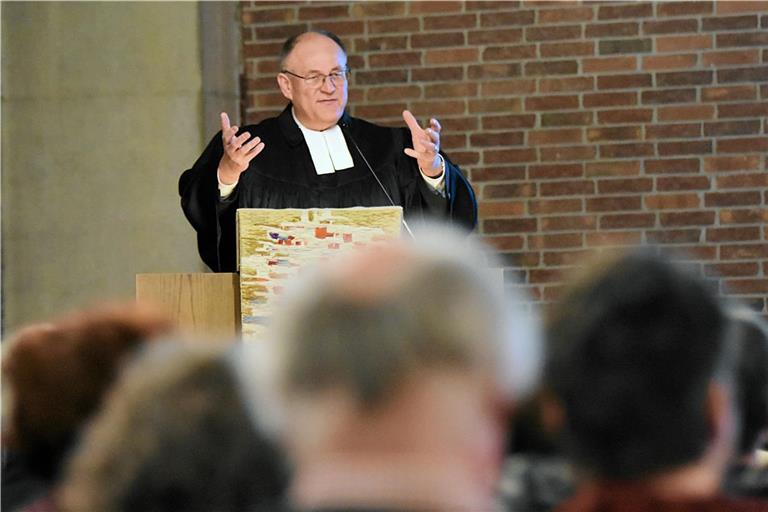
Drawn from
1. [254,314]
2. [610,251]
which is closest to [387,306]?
[610,251]

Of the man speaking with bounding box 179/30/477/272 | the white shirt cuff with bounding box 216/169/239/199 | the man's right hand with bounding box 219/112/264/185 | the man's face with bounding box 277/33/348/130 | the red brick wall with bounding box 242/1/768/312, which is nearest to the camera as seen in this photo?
the man's right hand with bounding box 219/112/264/185

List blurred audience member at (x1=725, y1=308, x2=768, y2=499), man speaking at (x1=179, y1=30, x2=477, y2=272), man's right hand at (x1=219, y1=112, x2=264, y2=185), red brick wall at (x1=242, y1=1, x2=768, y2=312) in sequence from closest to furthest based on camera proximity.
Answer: blurred audience member at (x1=725, y1=308, x2=768, y2=499) < man's right hand at (x1=219, y1=112, x2=264, y2=185) < man speaking at (x1=179, y1=30, x2=477, y2=272) < red brick wall at (x1=242, y1=1, x2=768, y2=312)

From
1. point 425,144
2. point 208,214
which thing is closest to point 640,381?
point 425,144

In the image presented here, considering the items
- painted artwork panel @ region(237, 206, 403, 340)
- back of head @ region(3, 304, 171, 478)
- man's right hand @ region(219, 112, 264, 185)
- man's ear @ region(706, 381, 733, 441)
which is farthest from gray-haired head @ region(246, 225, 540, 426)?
man's right hand @ region(219, 112, 264, 185)

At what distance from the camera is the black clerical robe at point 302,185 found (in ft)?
15.7

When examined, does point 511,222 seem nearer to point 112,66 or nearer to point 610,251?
point 112,66

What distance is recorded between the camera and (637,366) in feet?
4.64

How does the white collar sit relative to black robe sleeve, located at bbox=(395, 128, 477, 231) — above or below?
above

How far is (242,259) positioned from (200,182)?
1.07 m

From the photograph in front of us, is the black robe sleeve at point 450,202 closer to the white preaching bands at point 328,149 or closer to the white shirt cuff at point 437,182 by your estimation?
the white shirt cuff at point 437,182

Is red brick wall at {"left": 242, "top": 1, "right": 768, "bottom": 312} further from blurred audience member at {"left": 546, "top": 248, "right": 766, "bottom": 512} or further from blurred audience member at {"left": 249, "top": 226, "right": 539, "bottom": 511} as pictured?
blurred audience member at {"left": 249, "top": 226, "right": 539, "bottom": 511}

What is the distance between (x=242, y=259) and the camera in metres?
3.89

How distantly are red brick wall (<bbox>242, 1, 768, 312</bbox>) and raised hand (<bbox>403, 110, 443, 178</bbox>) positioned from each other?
6.45 feet

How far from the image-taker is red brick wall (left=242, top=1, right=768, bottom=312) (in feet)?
21.2
